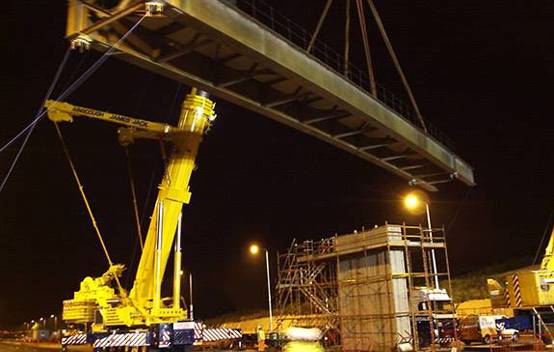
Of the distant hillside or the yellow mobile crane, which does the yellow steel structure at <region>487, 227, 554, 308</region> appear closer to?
the yellow mobile crane

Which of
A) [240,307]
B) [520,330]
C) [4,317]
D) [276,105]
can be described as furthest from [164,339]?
[4,317]

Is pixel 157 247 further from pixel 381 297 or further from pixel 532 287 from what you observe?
pixel 532 287

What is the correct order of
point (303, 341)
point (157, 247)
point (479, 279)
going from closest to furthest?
point (303, 341) < point (157, 247) < point (479, 279)

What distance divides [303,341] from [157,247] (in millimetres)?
13927

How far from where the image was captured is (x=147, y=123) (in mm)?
21266

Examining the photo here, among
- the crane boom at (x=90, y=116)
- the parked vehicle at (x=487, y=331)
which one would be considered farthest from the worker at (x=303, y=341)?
the parked vehicle at (x=487, y=331)

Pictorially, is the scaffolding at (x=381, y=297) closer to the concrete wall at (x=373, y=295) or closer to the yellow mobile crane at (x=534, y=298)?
the concrete wall at (x=373, y=295)

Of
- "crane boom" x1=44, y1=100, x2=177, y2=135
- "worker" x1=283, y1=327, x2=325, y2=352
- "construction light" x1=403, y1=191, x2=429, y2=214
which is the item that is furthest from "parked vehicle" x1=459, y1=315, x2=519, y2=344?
"worker" x1=283, y1=327, x2=325, y2=352

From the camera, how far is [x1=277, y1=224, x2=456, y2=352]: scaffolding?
82.2 feet

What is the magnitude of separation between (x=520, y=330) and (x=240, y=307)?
50685 millimetres

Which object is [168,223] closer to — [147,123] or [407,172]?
[147,123]

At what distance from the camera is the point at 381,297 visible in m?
25.6

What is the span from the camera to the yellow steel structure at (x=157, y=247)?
66.6 ft

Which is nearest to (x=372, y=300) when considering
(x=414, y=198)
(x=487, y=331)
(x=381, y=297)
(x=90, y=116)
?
(x=381, y=297)
